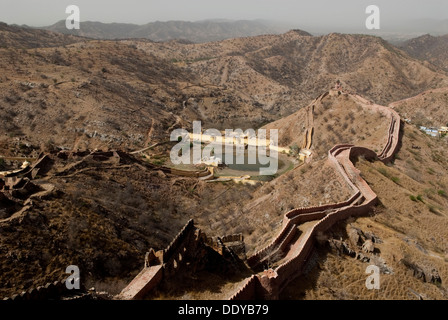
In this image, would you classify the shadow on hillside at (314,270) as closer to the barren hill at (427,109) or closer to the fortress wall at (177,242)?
the fortress wall at (177,242)

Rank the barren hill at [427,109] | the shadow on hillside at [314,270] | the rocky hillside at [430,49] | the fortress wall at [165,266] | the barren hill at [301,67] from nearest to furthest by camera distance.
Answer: the fortress wall at [165,266], the shadow on hillside at [314,270], the barren hill at [427,109], the barren hill at [301,67], the rocky hillside at [430,49]

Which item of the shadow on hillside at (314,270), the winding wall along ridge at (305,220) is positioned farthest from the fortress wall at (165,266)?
A: the shadow on hillside at (314,270)

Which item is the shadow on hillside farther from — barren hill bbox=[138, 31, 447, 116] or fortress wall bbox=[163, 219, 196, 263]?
barren hill bbox=[138, 31, 447, 116]

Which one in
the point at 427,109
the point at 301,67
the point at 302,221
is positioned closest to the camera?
the point at 302,221

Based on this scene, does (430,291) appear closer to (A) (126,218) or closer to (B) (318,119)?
(A) (126,218)

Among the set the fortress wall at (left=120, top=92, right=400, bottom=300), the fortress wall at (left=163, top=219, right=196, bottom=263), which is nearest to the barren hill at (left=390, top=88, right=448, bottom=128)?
the fortress wall at (left=120, top=92, right=400, bottom=300)

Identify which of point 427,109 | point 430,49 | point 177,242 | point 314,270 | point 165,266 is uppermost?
point 430,49

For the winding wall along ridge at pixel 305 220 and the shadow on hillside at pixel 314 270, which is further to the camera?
the shadow on hillside at pixel 314 270

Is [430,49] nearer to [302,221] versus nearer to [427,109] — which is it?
[427,109]

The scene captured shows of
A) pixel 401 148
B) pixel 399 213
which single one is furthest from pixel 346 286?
pixel 401 148

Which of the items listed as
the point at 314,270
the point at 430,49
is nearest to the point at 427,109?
the point at 314,270

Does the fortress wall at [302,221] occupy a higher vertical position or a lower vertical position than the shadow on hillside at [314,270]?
higher
